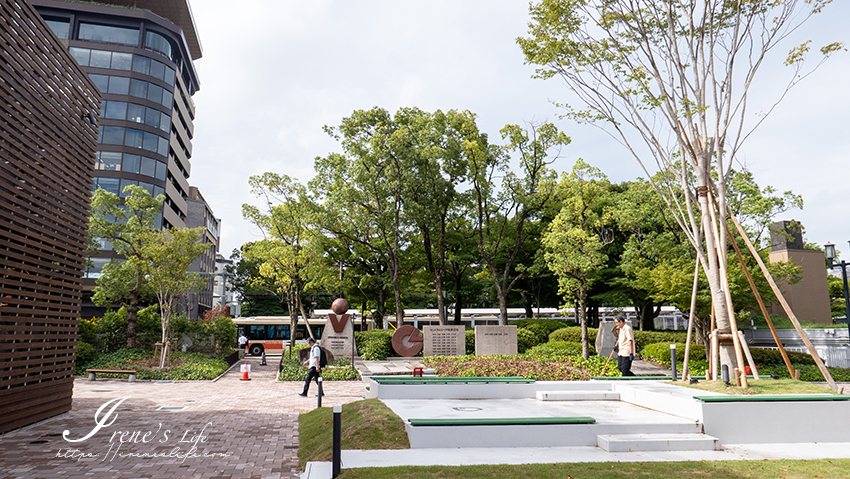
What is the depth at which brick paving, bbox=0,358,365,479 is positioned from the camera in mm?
7223

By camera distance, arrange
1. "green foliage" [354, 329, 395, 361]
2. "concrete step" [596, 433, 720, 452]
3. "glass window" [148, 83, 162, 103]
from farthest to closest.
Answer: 1. "glass window" [148, 83, 162, 103]
2. "green foliage" [354, 329, 395, 361]
3. "concrete step" [596, 433, 720, 452]

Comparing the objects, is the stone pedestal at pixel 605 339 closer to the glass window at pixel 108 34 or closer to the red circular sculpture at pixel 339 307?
the red circular sculpture at pixel 339 307

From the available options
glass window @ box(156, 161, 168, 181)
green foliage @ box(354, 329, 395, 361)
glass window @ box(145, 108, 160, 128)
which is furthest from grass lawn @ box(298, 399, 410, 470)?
glass window @ box(145, 108, 160, 128)

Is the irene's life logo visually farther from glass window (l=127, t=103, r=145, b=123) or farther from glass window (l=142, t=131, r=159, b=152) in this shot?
glass window (l=127, t=103, r=145, b=123)

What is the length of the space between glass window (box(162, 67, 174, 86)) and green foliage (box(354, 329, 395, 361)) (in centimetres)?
3501

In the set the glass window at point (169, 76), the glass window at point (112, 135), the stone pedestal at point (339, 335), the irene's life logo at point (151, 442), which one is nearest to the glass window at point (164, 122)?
the glass window at point (169, 76)

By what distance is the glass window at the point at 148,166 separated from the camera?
44.3 meters

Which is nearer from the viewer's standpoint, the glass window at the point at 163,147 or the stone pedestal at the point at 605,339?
the stone pedestal at the point at 605,339

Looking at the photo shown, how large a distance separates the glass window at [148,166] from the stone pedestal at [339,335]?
30476mm

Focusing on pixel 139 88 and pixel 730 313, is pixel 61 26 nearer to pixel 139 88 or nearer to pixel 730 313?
pixel 139 88

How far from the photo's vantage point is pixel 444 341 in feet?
81.4

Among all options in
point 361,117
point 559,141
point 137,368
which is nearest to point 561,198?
point 559,141

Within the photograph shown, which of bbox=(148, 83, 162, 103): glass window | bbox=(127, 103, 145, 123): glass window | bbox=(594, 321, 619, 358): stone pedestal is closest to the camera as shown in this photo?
bbox=(594, 321, 619, 358): stone pedestal

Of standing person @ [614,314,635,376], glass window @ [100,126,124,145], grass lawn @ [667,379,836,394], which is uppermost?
glass window @ [100,126,124,145]
